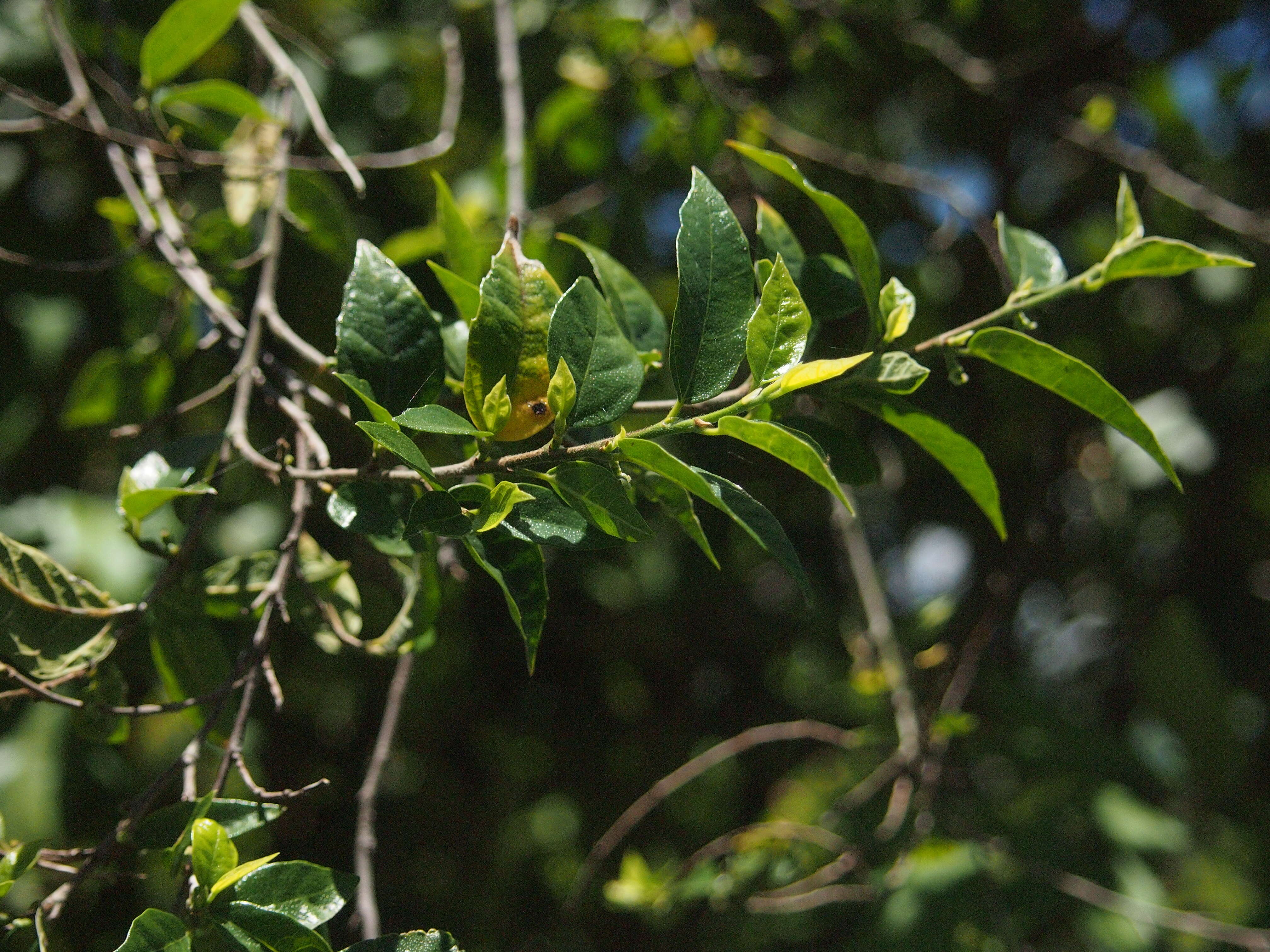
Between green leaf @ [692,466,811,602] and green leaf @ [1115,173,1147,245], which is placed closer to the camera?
green leaf @ [692,466,811,602]

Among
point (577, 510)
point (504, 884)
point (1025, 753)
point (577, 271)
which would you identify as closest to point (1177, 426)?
point (1025, 753)

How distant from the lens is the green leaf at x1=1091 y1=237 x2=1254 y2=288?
64 cm

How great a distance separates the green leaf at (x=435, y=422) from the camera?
554 mm

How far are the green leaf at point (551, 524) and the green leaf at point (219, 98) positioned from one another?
657 millimetres

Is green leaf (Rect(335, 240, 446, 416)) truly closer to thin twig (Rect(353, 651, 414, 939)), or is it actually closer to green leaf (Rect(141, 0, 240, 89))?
thin twig (Rect(353, 651, 414, 939))

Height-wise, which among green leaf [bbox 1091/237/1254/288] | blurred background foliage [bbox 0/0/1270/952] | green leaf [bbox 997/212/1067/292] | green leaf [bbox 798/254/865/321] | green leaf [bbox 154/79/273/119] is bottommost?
blurred background foliage [bbox 0/0/1270/952]

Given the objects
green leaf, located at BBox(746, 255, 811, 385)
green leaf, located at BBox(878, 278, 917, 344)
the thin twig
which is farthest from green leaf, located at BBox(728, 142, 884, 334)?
the thin twig

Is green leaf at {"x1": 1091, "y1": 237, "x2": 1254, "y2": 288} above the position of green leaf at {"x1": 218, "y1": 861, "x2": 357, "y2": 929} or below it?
above

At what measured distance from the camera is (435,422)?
0.56 metres

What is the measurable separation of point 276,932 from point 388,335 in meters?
0.40

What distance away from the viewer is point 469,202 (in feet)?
4.95

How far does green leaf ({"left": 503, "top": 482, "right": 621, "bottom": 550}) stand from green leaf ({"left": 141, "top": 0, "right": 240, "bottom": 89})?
0.68 metres

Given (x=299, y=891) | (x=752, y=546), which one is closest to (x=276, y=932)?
(x=299, y=891)

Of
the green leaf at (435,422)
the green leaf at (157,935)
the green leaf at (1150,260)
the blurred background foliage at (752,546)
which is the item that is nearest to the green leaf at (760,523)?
the green leaf at (435,422)
